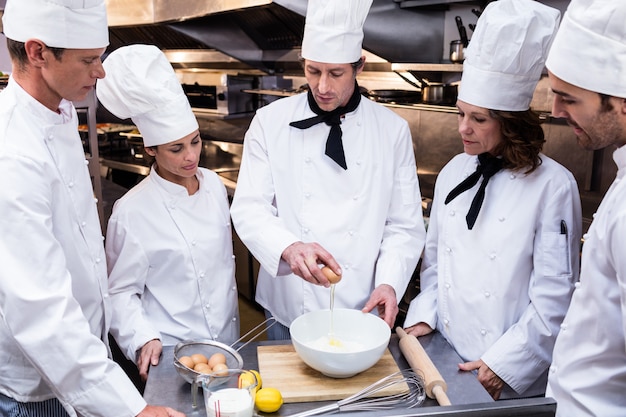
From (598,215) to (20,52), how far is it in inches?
53.6

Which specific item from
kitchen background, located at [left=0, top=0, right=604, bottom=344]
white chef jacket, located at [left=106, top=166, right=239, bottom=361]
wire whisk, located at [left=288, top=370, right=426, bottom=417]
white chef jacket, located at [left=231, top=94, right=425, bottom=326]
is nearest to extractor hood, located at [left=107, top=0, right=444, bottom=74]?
kitchen background, located at [left=0, top=0, right=604, bottom=344]

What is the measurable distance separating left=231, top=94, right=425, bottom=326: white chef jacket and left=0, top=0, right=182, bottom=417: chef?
1.68 ft

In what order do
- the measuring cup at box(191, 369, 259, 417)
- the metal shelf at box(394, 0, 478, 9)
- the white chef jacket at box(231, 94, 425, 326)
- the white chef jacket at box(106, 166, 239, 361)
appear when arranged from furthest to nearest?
the metal shelf at box(394, 0, 478, 9) → the white chef jacket at box(231, 94, 425, 326) → the white chef jacket at box(106, 166, 239, 361) → the measuring cup at box(191, 369, 259, 417)

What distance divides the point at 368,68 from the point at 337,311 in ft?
8.72

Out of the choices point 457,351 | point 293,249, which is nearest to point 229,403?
point 293,249

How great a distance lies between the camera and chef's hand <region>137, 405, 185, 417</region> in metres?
1.20

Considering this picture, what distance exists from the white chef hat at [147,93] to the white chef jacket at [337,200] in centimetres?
28

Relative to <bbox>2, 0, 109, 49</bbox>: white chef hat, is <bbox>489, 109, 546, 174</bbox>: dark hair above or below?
below

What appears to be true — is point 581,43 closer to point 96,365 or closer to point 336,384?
point 336,384

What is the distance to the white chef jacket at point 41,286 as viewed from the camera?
119 centimetres

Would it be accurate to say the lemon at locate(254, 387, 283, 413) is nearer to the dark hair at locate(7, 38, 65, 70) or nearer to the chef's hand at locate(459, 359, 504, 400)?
the chef's hand at locate(459, 359, 504, 400)

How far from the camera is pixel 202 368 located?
1.31 metres

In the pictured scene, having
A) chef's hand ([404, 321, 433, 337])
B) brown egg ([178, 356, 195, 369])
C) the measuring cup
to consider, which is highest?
the measuring cup

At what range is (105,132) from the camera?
5.41 meters
